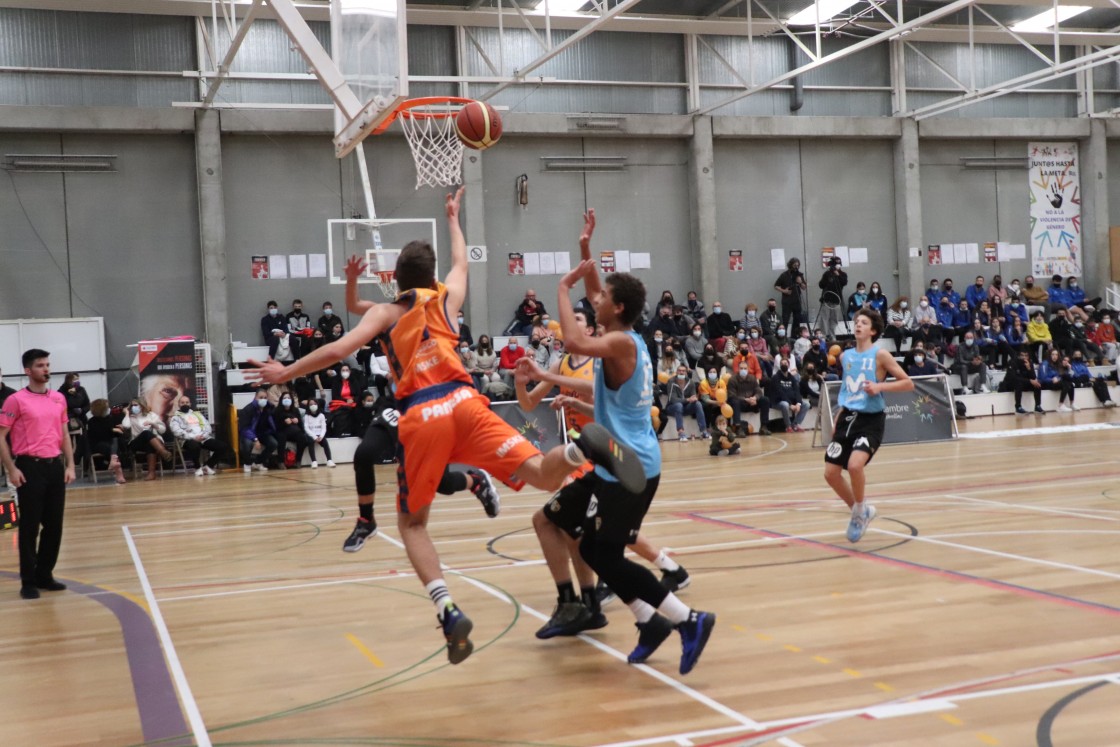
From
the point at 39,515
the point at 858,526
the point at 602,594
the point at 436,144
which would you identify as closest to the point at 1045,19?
the point at 436,144

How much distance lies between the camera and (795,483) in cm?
1205

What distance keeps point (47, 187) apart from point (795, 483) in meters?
16.3

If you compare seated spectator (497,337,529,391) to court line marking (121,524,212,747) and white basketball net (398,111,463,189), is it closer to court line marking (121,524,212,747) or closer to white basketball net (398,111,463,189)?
white basketball net (398,111,463,189)

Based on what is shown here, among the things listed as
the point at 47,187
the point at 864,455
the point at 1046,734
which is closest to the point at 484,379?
the point at 47,187

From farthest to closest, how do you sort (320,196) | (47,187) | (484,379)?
(320,196)
(47,187)
(484,379)

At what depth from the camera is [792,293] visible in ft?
79.3

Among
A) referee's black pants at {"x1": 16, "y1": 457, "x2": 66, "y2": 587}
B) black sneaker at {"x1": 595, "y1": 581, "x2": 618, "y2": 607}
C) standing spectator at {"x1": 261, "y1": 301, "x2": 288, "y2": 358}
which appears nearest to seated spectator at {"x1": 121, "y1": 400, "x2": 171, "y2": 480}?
standing spectator at {"x1": 261, "y1": 301, "x2": 288, "y2": 358}

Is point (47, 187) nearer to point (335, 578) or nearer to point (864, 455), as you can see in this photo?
point (335, 578)

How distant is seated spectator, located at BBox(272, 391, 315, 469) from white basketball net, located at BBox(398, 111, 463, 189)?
174 inches

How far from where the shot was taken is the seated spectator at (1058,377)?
2256 centimetres

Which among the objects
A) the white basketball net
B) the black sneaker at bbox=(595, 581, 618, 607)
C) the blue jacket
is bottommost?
the black sneaker at bbox=(595, 581, 618, 607)

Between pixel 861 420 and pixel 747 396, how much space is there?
11.9 metres

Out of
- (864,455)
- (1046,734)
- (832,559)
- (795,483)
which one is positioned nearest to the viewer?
(1046,734)

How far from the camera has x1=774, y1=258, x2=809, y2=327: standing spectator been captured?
79.1 feet
